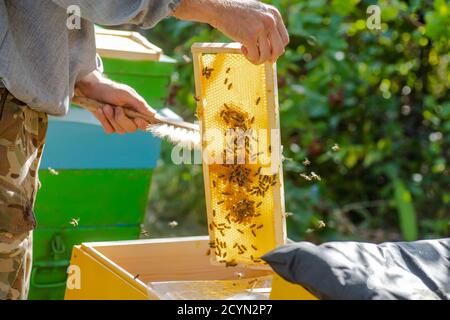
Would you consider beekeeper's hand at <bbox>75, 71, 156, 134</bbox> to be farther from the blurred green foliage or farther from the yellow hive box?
the blurred green foliage

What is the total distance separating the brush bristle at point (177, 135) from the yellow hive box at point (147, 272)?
1.10 feet

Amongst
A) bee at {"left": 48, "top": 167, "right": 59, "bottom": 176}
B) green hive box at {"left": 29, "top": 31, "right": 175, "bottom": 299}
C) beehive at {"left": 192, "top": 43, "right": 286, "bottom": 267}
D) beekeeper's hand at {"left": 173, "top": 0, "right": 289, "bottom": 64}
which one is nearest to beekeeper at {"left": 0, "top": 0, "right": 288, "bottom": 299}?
beekeeper's hand at {"left": 173, "top": 0, "right": 289, "bottom": 64}

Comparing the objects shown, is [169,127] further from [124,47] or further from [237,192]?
[124,47]

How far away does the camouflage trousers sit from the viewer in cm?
197

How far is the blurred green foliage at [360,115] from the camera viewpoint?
4.15 m

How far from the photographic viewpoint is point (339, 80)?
4262 millimetres

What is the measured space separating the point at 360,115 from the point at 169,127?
2286 millimetres

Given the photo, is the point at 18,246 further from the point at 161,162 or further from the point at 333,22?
the point at 161,162

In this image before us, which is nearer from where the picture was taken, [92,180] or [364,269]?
[364,269]

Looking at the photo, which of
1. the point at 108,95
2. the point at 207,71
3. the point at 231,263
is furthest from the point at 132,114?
the point at 231,263

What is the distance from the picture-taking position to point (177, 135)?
224cm

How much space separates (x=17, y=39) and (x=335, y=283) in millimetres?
890

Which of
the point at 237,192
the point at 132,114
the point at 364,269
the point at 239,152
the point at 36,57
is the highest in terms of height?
the point at 36,57
